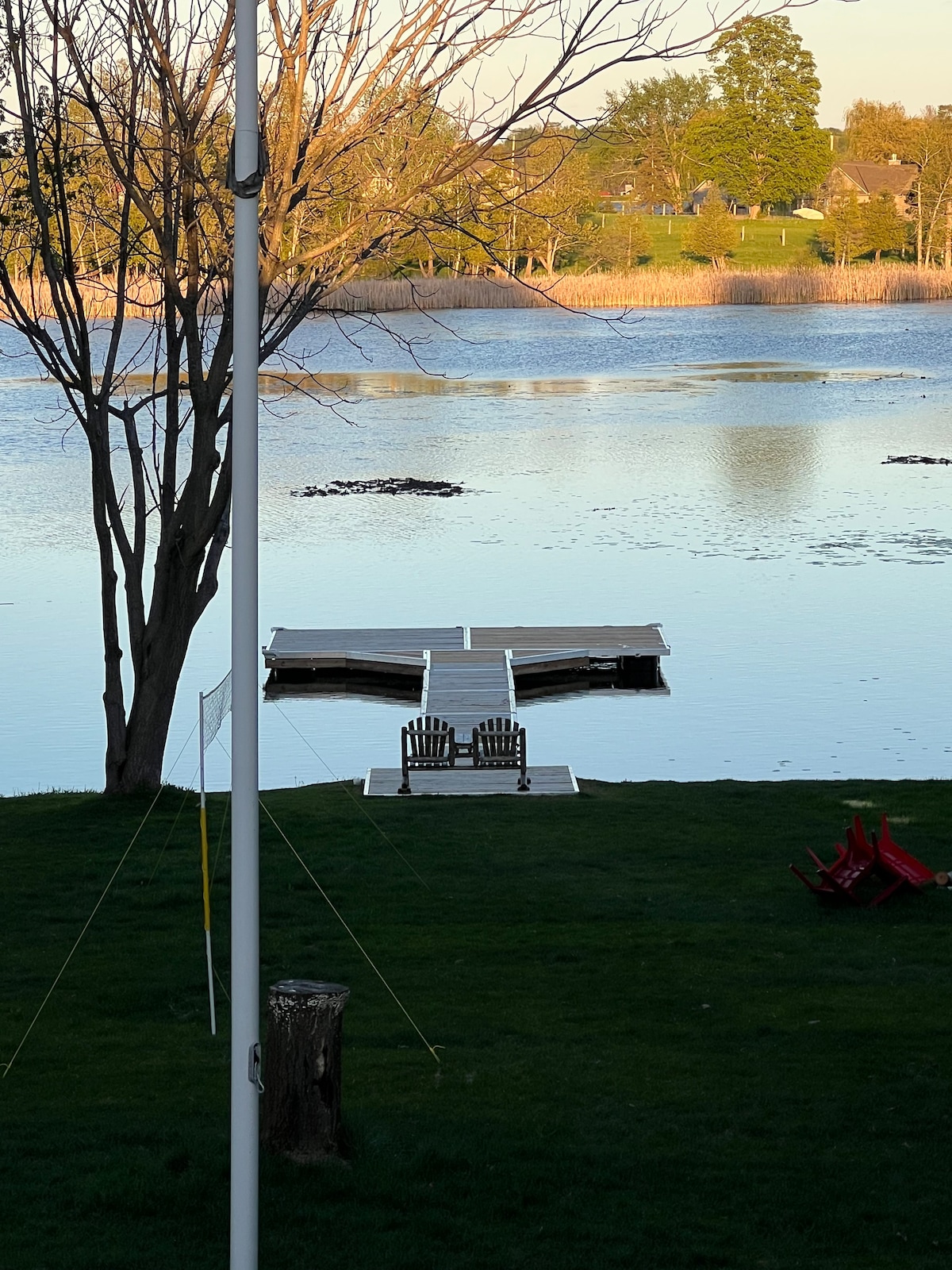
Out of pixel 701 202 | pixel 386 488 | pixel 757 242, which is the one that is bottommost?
pixel 386 488

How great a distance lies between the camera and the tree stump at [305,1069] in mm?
6598

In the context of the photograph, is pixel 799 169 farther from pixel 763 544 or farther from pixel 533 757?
pixel 533 757

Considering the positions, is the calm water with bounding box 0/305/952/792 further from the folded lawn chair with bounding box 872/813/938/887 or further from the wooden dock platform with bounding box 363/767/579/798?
the folded lawn chair with bounding box 872/813/938/887

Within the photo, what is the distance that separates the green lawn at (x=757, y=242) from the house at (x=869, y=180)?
284 cm

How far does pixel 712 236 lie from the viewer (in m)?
104

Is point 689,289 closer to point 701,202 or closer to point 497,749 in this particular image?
point 701,202

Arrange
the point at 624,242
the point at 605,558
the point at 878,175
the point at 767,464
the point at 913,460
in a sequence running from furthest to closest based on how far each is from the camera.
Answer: the point at 878,175 < the point at 624,242 < the point at 767,464 < the point at 913,460 < the point at 605,558

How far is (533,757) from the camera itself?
709 inches

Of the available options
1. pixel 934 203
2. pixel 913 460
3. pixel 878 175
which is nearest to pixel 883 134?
pixel 878 175

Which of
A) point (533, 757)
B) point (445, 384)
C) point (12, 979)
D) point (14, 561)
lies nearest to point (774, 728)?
point (533, 757)

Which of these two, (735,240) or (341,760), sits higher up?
(735,240)

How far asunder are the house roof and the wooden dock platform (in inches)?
4438

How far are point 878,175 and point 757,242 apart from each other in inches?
786

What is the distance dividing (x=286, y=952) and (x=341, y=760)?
8170 mm
